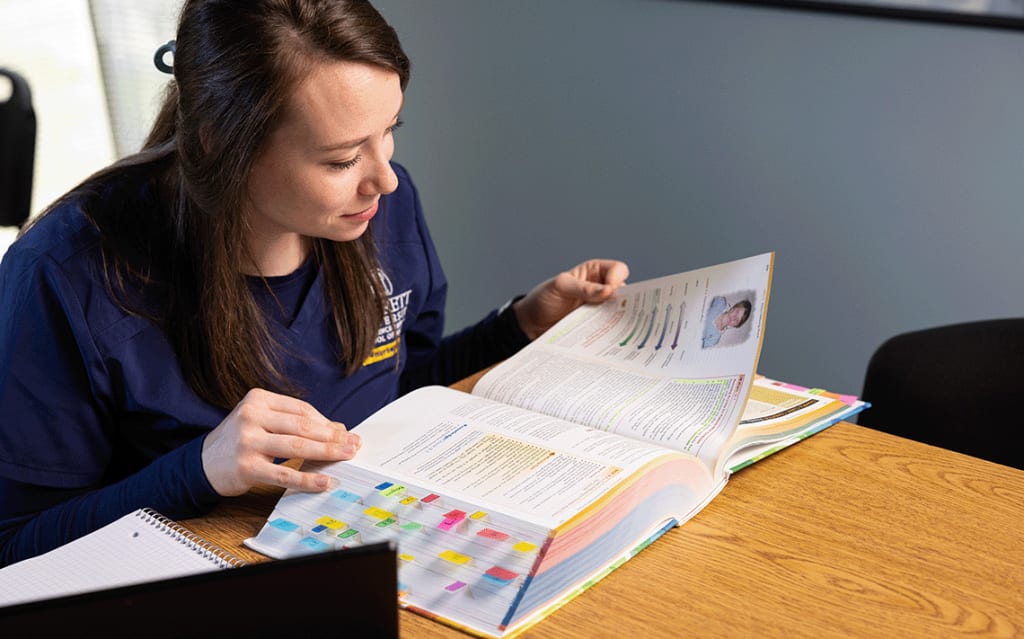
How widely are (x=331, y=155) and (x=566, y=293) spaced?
0.42 m

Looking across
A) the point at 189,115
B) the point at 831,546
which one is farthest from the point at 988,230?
the point at 189,115

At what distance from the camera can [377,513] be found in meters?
0.83

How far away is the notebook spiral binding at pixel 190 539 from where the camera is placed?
792 mm

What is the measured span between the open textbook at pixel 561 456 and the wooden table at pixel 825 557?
2 cm

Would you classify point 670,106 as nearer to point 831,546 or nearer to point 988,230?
point 988,230

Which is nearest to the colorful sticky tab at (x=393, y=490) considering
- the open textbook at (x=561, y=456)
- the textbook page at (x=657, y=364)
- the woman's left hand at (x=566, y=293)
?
the open textbook at (x=561, y=456)

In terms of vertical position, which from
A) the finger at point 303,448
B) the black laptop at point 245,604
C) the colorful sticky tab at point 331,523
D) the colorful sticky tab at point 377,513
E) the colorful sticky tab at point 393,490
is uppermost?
the black laptop at point 245,604

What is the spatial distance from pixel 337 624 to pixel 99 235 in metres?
0.62

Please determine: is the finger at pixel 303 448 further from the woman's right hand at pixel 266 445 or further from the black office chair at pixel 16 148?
the black office chair at pixel 16 148

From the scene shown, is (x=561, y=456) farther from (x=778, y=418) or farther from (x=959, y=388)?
(x=959, y=388)

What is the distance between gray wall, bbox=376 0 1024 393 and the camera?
69.4 inches

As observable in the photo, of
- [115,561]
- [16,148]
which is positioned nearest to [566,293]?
[115,561]

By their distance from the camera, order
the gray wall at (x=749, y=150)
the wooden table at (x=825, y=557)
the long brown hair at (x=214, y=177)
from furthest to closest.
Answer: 1. the gray wall at (x=749, y=150)
2. the long brown hair at (x=214, y=177)
3. the wooden table at (x=825, y=557)

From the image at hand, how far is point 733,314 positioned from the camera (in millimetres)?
1073
